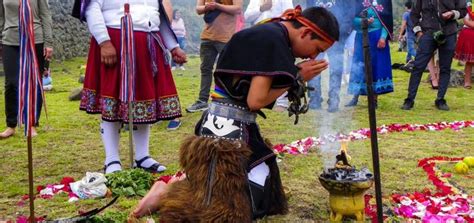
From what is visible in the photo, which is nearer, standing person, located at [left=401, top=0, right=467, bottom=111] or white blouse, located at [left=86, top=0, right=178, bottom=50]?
white blouse, located at [left=86, top=0, right=178, bottom=50]

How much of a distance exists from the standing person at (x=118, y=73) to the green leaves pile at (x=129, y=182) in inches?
11.2

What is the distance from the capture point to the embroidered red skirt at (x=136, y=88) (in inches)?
175

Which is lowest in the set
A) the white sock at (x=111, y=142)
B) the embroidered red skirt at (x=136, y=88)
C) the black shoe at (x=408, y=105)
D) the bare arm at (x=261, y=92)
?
the black shoe at (x=408, y=105)

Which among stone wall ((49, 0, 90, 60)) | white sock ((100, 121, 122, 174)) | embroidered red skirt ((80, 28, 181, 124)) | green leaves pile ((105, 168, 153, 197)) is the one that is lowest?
stone wall ((49, 0, 90, 60))

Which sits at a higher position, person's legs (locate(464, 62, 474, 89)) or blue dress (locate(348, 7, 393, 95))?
blue dress (locate(348, 7, 393, 95))

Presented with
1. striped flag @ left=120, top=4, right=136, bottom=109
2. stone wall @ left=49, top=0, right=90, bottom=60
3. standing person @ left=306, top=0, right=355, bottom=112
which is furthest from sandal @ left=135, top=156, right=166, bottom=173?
stone wall @ left=49, top=0, right=90, bottom=60

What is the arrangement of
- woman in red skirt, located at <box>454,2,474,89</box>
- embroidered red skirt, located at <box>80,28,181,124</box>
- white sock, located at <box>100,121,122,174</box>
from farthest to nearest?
woman in red skirt, located at <box>454,2,474,89</box> → white sock, located at <box>100,121,122,174</box> → embroidered red skirt, located at <box>80,28,181,124</box>

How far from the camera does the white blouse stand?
4324 millimetres

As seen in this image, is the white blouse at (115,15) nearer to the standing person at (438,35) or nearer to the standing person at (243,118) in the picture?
the standing person at (243,118)

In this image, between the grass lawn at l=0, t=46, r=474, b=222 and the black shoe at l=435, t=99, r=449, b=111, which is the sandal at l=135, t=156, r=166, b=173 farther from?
the black shoe at l=435, t=99, r=449, b=111

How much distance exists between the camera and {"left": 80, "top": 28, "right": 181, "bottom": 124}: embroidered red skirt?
14.6ft

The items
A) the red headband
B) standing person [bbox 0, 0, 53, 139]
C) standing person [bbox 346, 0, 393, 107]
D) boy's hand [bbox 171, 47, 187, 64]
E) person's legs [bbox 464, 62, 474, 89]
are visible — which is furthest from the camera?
person's legs [bbox 464, 62, 474, 89]

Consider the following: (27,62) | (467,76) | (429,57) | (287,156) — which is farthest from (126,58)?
(467,76)

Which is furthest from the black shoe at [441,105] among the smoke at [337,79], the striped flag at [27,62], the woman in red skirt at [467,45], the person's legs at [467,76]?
the striped flag at [27,62]
